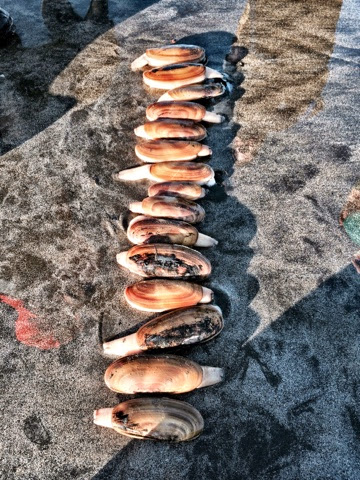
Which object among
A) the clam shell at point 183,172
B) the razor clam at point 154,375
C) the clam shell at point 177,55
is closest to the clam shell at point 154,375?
the razor clam at point 154,375

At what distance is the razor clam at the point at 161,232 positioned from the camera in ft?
10.1

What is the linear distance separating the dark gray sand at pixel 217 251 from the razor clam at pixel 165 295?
15cm

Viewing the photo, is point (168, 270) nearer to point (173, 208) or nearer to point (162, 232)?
point (162, 232)

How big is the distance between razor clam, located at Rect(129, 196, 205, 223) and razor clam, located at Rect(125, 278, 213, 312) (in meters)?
0.60

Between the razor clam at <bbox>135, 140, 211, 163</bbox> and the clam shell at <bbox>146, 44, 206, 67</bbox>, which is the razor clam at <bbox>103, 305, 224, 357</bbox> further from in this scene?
the clam shell at <bbox>146, 44, 206, 67</bbox>

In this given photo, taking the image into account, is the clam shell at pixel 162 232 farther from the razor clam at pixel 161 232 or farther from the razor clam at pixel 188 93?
the razor clam at pixel 188 93

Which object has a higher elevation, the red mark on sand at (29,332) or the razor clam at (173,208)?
the razor clam at (173,208)

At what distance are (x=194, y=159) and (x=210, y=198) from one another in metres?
0.44

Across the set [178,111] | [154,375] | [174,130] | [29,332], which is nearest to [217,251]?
[154,375]

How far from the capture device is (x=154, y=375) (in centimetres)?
241

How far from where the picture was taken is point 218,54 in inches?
205

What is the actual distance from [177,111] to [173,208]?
1274 millimetres

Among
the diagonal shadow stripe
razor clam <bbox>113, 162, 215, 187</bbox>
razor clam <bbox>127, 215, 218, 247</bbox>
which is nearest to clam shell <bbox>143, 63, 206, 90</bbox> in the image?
the diagonal shadow stripe

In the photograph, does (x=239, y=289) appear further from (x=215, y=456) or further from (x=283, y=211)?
(x=215, y=456)
